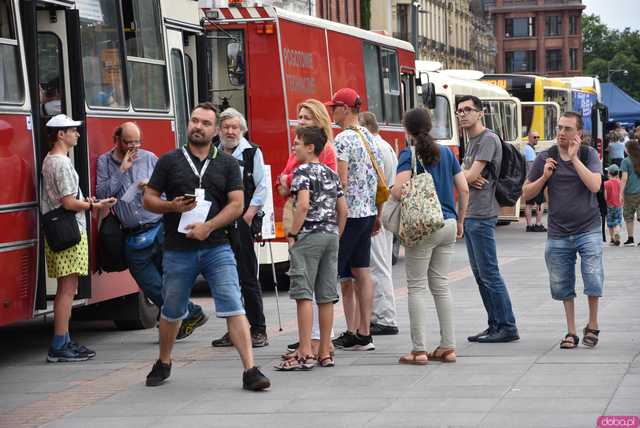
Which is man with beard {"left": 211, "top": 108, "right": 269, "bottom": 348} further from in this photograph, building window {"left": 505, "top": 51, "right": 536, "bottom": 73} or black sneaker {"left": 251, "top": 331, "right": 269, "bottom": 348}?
building window {"left": 505, "top": 51, "right": 536, "bottom": 73}

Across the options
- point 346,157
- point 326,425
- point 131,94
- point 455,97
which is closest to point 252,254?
point 346,157

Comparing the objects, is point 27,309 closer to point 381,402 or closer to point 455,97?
point 381,402

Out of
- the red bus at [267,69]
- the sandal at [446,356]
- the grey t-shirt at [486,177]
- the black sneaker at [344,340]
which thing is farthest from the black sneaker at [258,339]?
the red bus at [267,69]

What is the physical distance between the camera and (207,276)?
30.8 feet

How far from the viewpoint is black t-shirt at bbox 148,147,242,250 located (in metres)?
9.32

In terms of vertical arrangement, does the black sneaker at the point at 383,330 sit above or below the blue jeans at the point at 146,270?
below

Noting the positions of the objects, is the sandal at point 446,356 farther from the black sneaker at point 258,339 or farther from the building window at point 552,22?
the building window at point 552,22

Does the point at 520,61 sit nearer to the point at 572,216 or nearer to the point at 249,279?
the point at 249,279

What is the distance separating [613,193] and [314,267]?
1511 centimetres

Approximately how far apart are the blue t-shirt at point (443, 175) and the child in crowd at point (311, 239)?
1.91 feet

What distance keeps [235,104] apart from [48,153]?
5673mm

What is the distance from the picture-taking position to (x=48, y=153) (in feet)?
35.6

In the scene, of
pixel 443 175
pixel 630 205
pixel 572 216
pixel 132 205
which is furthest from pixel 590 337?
pixel 630 205

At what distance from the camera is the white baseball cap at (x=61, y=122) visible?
35.2 ft
